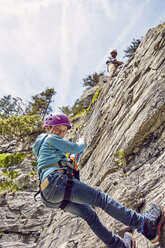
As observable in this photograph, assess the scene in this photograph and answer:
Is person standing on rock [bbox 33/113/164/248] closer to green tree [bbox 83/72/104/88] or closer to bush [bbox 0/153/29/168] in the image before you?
bush [bbox 0/153/29/168]

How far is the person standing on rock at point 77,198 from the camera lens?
3.53 metres

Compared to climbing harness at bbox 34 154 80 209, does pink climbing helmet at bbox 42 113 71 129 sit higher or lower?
higher

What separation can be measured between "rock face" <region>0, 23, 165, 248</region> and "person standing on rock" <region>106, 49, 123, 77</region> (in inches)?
84.0

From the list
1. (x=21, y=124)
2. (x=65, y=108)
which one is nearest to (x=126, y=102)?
(x=21, y=124)

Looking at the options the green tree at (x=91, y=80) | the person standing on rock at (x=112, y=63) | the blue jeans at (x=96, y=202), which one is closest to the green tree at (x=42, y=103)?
the green tree at (x=91, y=80)

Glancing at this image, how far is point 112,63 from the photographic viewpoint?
13445mm

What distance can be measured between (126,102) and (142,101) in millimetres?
1452

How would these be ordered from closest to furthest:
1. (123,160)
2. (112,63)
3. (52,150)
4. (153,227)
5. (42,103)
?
(153,227), (52,150), (123,160), (112,63), (42,103)

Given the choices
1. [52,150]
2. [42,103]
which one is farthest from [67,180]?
[42,103]

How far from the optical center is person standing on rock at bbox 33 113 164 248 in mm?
3527

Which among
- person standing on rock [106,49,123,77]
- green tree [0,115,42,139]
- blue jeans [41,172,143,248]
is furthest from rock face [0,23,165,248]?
green tree [0,115,42,139]

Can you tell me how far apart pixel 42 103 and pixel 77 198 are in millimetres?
29988

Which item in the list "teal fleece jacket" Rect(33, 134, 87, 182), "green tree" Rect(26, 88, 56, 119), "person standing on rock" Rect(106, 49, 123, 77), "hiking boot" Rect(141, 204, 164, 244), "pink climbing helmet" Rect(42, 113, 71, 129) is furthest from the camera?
"green tree" Rect(26, 88, 56, 119)

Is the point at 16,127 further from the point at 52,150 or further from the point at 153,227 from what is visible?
the point at 153,227
